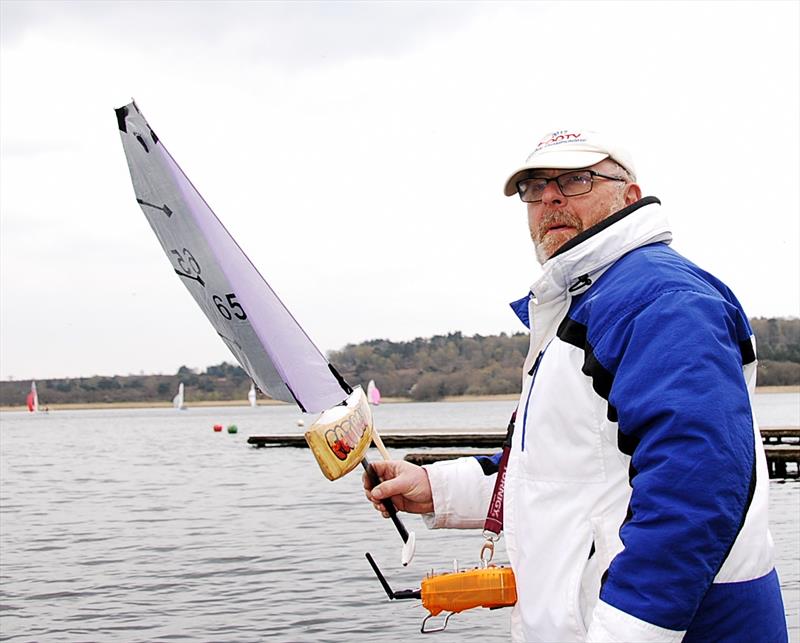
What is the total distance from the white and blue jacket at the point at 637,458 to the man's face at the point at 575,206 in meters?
0.25

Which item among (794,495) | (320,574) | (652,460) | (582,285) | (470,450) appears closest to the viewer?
(652,460)

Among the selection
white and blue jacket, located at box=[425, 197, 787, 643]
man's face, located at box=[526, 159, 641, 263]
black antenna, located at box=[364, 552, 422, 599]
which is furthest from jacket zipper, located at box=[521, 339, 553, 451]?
black antenna, located at box=[364, 552, 422, 599]

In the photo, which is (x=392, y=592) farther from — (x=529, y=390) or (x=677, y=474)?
(x=677, y=474)

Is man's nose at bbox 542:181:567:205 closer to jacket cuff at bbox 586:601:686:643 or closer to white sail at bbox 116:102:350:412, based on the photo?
white sail at bbox 116:102:350:412

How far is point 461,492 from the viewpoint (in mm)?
3939

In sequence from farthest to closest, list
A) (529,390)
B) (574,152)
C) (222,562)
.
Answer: (222,562) < (574,152) < (529,390)

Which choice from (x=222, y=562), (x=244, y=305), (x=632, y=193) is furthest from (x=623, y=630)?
(x=222, y=562)

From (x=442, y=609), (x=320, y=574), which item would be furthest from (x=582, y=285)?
(x=320, y=574)

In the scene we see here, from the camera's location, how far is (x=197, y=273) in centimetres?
371

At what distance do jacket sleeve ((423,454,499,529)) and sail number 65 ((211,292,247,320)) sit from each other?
905 mm

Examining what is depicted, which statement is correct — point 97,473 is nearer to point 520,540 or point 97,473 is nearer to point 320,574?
point 320,574

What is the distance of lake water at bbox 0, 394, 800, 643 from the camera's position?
44.4ft

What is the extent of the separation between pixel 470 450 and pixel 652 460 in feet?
123

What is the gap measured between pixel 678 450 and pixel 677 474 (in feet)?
0.18
